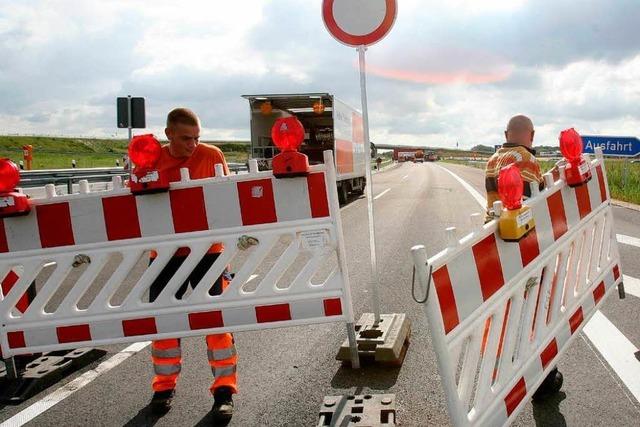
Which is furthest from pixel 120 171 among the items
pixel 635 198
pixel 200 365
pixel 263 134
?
pixel 200 365

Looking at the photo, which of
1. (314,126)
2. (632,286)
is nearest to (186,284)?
(632,286)

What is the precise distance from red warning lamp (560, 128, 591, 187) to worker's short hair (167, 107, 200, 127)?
2.32 metres

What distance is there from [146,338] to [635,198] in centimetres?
1675

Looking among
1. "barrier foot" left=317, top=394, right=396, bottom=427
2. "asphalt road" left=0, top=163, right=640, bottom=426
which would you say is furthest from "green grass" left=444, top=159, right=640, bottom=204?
"barrier foot" left=317, top=394, right=396, bottom=427

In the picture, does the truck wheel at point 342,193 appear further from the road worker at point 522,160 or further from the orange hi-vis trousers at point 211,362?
the orange hi-vis trousers at point 211,362

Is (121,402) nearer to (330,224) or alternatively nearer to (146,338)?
(146,338)

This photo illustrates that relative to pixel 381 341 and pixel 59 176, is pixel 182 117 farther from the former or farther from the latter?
pixel 59 176

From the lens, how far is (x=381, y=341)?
438 cm

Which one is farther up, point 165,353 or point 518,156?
point 518,156

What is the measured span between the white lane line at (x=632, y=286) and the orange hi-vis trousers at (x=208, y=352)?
4.39m

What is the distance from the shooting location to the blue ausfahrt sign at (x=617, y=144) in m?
17.1

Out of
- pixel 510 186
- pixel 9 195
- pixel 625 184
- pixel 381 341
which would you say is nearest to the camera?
pixel 510 186

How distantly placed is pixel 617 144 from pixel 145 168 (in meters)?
17.1

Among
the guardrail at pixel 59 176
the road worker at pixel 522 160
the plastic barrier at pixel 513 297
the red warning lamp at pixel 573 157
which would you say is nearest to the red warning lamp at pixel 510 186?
the plastic barrier at pixel 513 297
